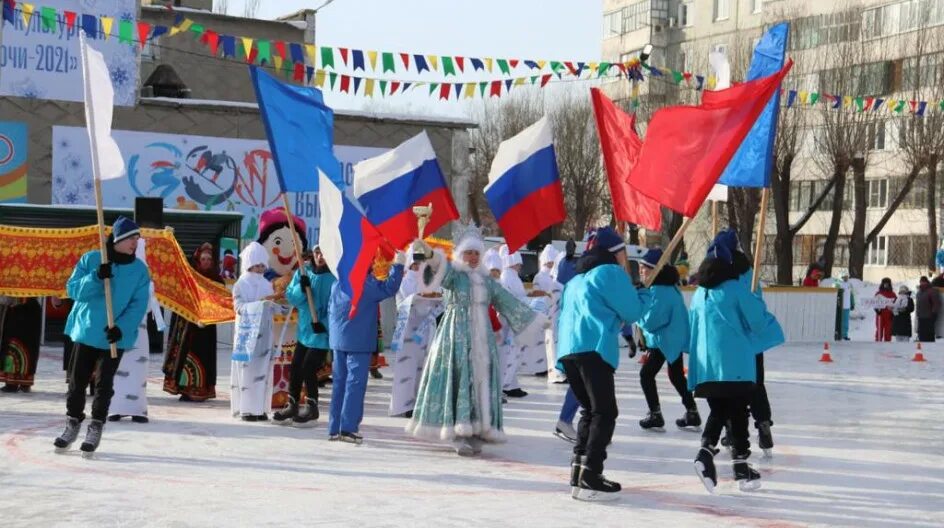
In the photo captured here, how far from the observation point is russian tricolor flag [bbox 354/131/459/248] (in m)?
12.4

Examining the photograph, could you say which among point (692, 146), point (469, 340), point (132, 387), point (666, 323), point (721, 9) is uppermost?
point (721, 9)

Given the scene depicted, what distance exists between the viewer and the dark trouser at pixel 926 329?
29.0m

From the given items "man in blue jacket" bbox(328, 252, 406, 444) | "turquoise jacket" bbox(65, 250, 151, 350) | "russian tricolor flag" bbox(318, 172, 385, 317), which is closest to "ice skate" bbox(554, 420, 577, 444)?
"man in blue jacket" bbox(328, 252, 406, 444)

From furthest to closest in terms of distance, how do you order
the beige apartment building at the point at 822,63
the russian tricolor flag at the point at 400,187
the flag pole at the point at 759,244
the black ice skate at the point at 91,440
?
the beige apartment building at the point at 822,63 < the russian tricolor flag at the point at 400,187 < the flag pole at the point at 759,244 < the black ice skate at the point at 91,440

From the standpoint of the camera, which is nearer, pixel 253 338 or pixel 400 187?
pixel 400 187

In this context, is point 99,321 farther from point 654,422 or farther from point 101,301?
point 654,422

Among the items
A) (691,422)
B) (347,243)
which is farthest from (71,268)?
(691,422)

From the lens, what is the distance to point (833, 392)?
1688cm

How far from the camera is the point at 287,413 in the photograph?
12508mm

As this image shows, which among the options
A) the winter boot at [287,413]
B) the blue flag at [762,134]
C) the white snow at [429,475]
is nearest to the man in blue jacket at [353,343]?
the white snow at [429,475]

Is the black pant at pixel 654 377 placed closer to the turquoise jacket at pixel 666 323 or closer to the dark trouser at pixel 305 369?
the turquoise jacket at pixel 666 323

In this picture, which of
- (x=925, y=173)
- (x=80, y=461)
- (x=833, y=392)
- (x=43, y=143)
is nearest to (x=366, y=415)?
(x=80, y=461)

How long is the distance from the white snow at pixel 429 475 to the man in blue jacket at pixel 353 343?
10.3 inches

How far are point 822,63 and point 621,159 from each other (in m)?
31.9
